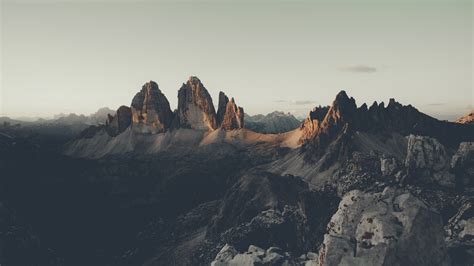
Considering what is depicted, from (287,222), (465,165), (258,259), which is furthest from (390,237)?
(465,165)

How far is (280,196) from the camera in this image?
507 ft

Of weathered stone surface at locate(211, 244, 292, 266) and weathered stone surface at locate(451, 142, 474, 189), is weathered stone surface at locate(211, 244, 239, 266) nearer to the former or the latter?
weathered stone surface at locate(211, 244, 292, 266)

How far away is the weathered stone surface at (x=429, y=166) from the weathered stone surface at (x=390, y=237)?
5221cm

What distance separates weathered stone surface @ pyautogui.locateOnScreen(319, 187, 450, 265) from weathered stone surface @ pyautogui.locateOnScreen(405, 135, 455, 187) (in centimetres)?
5221

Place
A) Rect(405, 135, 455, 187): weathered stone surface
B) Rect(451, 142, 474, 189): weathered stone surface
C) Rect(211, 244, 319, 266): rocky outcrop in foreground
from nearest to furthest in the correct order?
Rect(211, 244, 319, 266): rocky outcrop in foreground < Rect(405, 135, 455, 187): weathered stone surface < Rect(451, 142, 474, 189): weathered stone surface

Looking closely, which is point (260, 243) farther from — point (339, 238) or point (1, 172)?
point (1, 172)

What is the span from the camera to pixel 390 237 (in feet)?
147

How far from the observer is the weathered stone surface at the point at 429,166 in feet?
328

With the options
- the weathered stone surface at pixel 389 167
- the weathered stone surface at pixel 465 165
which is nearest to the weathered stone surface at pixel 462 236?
the weathered stone surface at pixel 389 167

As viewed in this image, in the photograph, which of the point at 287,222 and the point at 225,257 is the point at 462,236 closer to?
the point at 225,257

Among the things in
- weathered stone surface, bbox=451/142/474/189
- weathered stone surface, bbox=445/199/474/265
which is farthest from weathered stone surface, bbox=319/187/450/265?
weathered stone surface, bbox=451/142/474/189

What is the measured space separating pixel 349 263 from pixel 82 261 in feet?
403

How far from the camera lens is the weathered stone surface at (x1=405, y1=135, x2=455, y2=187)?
3935 inches

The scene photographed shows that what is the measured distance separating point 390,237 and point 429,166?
210ft
